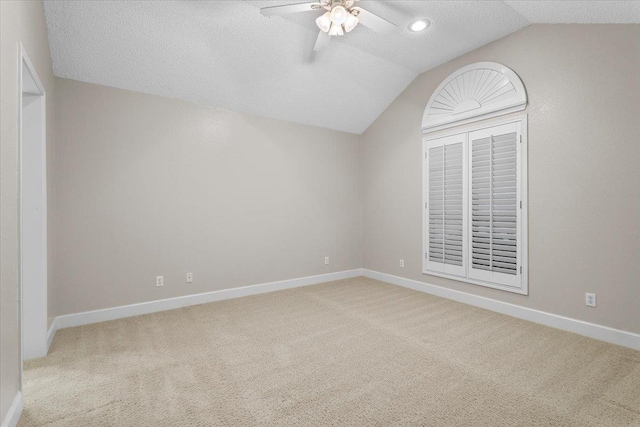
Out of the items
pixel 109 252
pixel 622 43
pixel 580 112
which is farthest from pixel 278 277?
pixel 622 43

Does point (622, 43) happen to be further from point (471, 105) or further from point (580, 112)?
point (471, 105)

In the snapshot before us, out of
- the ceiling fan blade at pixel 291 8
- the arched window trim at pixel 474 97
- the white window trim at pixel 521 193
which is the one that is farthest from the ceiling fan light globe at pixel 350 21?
the white window trim at pixel 521 193

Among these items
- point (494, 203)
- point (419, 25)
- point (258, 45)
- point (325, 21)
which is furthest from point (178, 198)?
point (494, 203)

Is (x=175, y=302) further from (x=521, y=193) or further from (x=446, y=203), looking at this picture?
(x=521, y=193)

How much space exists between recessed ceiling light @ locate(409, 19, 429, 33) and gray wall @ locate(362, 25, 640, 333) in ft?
3.00

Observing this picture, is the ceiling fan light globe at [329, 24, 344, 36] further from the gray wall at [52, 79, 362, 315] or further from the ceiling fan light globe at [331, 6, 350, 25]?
the gray wall at [52, 79, 362, 315]

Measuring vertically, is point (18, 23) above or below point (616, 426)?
above

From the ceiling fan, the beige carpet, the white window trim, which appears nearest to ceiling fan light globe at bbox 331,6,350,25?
the ceiling fan

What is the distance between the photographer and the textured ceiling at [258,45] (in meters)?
2.83

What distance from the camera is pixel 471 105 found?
3793mm

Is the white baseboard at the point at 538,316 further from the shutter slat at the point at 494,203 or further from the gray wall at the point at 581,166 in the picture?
the shutter slat at the point at 494,203

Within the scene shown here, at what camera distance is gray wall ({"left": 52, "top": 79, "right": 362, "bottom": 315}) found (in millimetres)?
3264

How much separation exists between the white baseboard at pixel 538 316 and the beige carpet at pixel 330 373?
0.35 ft

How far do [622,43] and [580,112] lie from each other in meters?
0.59
